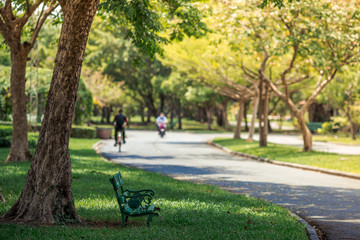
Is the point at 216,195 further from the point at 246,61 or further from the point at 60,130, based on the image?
the point at 246,61

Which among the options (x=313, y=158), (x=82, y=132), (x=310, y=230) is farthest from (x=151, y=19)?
(x=82, y=132)

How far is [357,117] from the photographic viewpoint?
129 ft

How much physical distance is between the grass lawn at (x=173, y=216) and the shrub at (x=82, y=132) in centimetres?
2369

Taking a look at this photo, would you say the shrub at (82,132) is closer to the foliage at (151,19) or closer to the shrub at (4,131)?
the shrub at (4,131)

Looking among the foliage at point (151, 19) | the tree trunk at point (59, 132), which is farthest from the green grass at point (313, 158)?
the tree trunk at point (59, 132)

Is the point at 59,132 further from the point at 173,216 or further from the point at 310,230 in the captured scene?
the point at 310,230

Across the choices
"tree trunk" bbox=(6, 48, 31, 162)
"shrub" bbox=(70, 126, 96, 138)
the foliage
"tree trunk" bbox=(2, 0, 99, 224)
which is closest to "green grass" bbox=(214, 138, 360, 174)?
the foliage

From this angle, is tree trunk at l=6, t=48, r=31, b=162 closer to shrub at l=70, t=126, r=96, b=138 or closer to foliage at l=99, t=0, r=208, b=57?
foliage at l=99, t=0, r=208, b=57

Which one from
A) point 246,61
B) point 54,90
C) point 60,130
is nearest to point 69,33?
point 54,90

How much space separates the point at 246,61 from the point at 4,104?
17.0 m

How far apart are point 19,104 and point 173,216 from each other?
9874 millimetres

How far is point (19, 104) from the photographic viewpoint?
53.8 ft

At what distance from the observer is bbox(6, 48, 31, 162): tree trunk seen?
16047 mm

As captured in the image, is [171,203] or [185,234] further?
[171,203]
